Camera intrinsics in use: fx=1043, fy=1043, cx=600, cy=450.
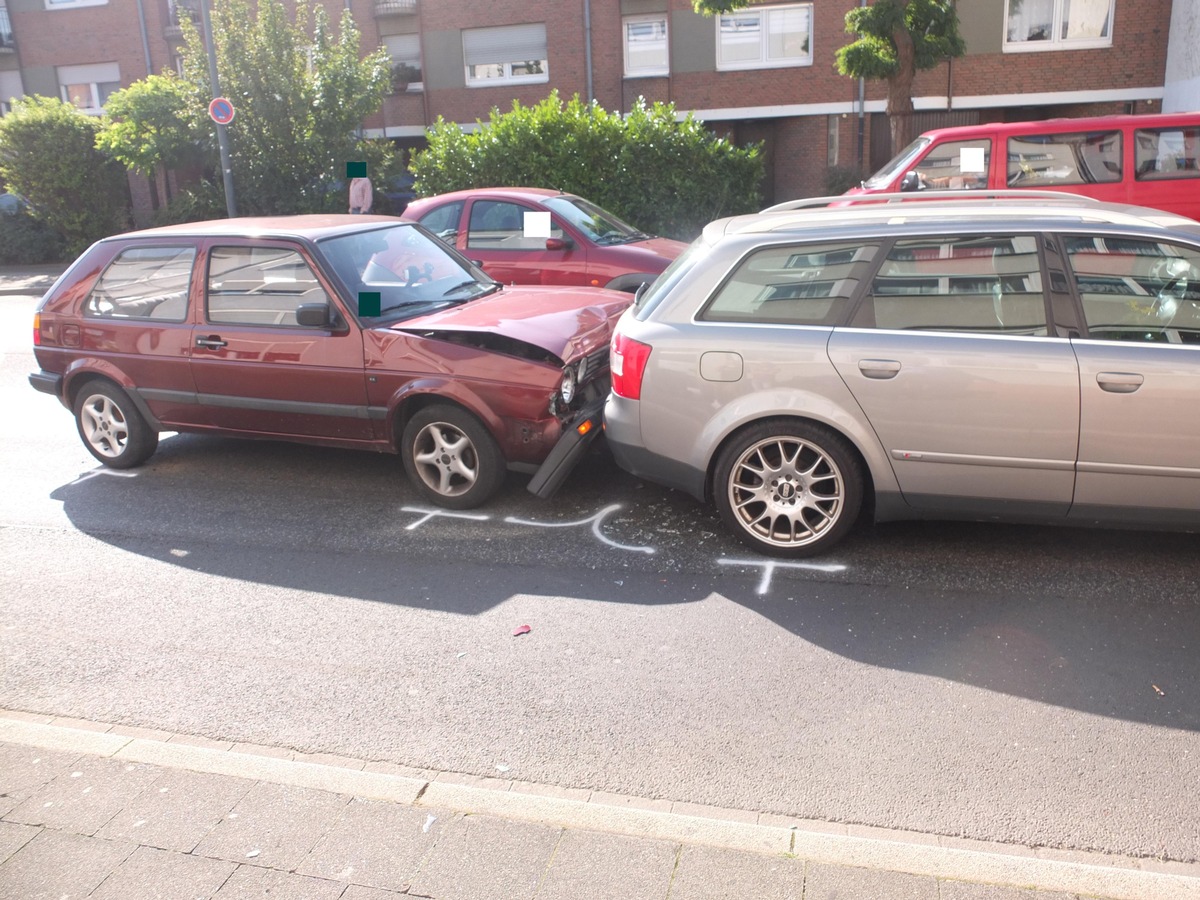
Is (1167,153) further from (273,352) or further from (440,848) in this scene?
(440,848)

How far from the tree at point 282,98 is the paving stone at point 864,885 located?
19732 millimetres

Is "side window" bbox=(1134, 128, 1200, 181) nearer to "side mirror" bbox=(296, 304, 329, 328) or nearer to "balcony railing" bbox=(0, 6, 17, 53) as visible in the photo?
"side mirror" bbox=(296, 304, 329, 328)

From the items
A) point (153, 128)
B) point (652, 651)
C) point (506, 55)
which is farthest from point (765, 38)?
point (652, 651)

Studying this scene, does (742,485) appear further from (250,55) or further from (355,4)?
(355,4)

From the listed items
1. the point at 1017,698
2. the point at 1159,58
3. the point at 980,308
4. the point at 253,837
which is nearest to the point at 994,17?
the point at 1159,58

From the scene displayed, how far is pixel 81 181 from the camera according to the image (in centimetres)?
2283

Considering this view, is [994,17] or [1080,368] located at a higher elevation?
[994,17]

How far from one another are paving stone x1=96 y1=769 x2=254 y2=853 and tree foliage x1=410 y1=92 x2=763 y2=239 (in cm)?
1324

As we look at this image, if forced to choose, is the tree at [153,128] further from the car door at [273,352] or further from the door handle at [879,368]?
the door handle at [879,368]

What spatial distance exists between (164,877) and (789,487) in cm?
329

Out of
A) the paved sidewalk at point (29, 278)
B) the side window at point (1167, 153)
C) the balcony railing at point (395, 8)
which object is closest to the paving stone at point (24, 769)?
the side window at point (1167, 153)

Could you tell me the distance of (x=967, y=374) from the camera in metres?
4.78

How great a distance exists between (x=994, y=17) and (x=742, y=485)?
23163 mm

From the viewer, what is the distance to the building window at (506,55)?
2742cm
